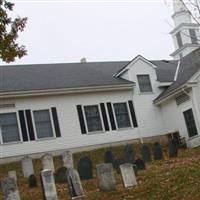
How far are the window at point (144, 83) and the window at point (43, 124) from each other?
7.32 metres

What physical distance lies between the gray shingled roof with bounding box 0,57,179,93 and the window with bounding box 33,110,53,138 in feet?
4.94

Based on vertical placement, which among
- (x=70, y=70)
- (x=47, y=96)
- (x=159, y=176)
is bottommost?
(x=159, y=176)

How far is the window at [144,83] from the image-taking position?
3531 cm

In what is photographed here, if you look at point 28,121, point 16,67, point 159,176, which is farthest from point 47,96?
point 159,176

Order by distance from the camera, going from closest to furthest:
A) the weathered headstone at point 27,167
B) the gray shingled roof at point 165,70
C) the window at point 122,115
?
the weathered headstone at point 27,167
the window at point 122,115
the gray shingled roof at point 165,70

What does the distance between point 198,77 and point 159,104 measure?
4.45 metres

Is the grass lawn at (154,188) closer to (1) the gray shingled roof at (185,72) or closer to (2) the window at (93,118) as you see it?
(2) the window at (93,118)

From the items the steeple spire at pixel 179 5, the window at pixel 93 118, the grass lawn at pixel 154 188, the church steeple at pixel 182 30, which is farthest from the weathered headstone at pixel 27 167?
the church steeple at pixel 182 30

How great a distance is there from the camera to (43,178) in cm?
1552

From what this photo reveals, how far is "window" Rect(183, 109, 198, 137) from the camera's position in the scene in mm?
31630

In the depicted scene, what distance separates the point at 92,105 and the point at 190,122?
616 cm

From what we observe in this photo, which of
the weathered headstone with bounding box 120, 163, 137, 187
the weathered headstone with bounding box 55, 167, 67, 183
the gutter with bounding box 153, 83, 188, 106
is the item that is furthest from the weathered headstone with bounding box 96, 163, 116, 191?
the gutter with bounding box 153, 83, 188, 106

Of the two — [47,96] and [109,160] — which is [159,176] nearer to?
[109,160]

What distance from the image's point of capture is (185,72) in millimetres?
34875
